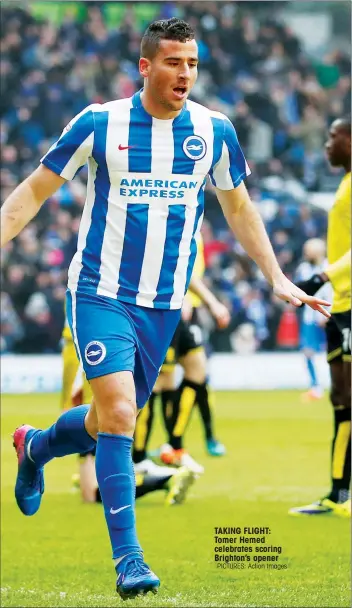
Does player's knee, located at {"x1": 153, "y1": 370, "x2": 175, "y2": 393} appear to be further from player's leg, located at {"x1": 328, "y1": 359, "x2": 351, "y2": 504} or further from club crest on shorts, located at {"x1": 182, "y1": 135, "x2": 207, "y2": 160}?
club crest on shorts, located at {"x1": 182, "y1": 135, "x2": 207, "y2": 160}

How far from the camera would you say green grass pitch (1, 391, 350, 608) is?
Result: 16.6 feet

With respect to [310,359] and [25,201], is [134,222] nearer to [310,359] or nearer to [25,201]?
[25,201]

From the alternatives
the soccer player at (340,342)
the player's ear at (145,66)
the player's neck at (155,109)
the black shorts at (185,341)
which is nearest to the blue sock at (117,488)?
the player's neck at (155,109)

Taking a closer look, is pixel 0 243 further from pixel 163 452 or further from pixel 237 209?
pixel 163 452

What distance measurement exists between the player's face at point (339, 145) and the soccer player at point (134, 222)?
94.9 inches

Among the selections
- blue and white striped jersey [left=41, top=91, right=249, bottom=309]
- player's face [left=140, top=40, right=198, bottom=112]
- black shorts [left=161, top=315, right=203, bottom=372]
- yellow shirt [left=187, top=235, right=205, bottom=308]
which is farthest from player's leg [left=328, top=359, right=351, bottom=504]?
player's face [left=140, top=40, right=198, bottom=112]

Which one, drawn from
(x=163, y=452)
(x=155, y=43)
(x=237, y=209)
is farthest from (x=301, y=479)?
(x=155, y=43)

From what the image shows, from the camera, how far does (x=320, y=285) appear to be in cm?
638

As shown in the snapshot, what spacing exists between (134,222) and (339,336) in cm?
277

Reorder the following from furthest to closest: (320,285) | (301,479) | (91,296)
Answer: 1. (301,479)
2. (320,285)
3. (91,296)

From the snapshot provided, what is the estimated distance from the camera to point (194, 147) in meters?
4.71

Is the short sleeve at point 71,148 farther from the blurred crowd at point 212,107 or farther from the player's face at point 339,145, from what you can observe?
the blurred crowd at point 212,107

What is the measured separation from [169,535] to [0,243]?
2.83 metres

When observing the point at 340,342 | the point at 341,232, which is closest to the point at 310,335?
the point at 340,342
